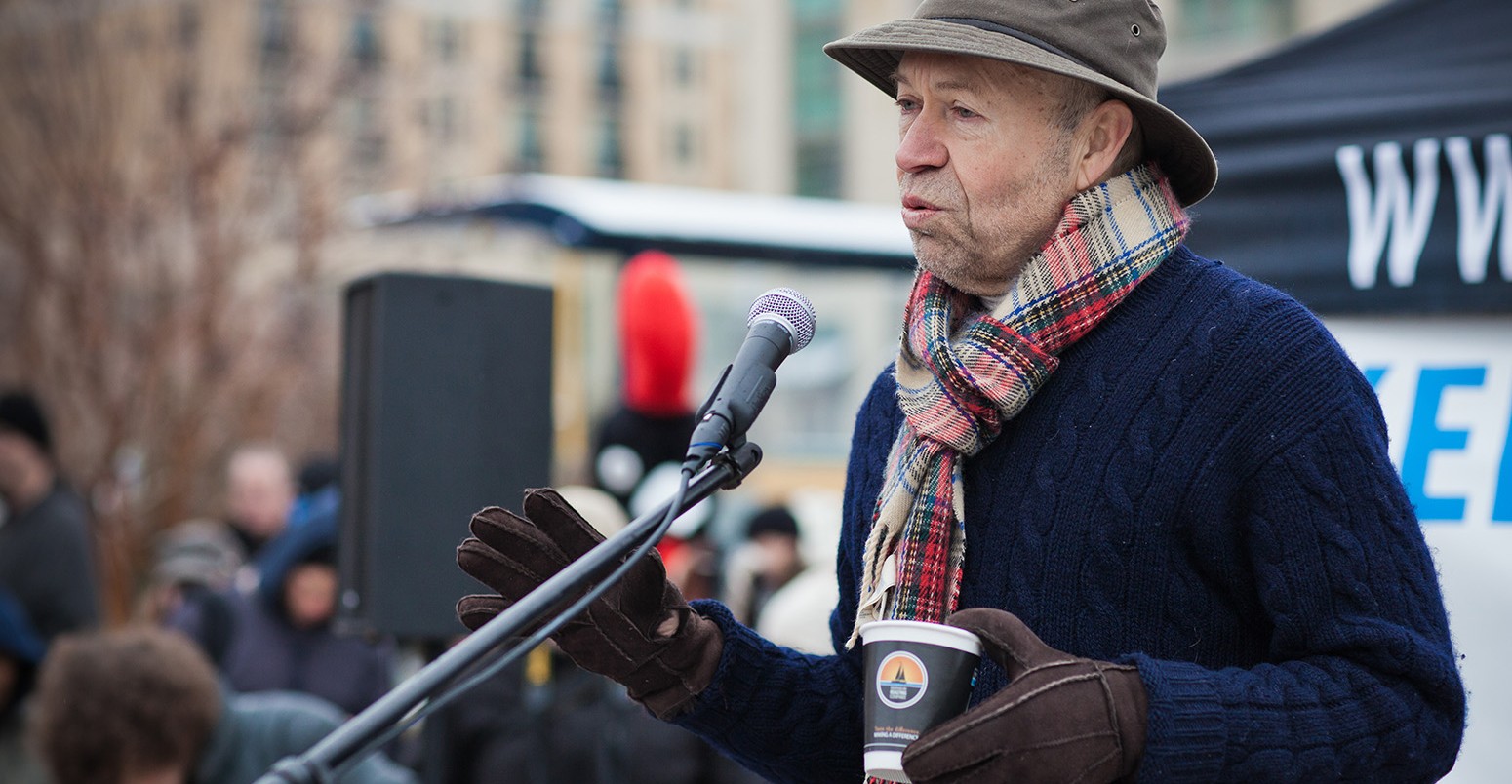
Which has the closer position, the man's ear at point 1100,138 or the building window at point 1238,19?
the man's ear at point 1100,138

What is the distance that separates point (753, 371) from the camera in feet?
6.20

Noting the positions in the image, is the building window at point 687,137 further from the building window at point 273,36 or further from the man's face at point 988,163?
the man's face at point 988,163

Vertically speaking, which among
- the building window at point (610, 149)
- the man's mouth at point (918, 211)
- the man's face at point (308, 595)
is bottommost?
the building window at point (610, 149)

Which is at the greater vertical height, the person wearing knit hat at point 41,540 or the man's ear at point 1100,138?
the man's ear at point 1100,138

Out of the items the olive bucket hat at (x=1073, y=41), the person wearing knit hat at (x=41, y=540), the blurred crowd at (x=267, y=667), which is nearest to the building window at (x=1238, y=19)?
the blurred crowd at (x=267, y=667)

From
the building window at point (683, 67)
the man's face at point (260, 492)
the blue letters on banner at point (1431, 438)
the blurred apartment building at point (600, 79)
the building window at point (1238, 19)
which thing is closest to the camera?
the blue letters on banner at point (1431, 438)

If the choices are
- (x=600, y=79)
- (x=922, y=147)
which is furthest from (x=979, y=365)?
(x=600, y=79)

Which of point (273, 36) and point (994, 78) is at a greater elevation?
point (994, 78)

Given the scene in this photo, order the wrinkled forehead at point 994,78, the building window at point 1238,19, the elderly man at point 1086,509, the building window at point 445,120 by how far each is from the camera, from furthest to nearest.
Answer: the building window at point 1238,19 < the building window at point 445,120 < the wrinkled forehead at point 994,78 < the elderly man at point 1086,509

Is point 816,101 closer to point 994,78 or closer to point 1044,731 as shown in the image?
point 994,78

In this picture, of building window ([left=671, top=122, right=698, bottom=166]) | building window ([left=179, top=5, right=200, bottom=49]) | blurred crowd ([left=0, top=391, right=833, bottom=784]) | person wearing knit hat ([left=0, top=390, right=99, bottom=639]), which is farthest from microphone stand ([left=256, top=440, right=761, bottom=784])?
building window ([left=671, top=122, right=698, bottom=166])

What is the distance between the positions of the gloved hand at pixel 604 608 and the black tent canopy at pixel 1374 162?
1.84m

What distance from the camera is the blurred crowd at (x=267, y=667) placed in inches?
157

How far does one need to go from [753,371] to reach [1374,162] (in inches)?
78.0
